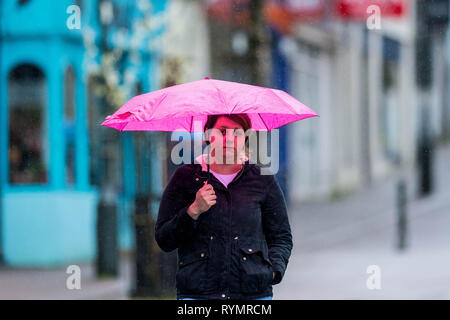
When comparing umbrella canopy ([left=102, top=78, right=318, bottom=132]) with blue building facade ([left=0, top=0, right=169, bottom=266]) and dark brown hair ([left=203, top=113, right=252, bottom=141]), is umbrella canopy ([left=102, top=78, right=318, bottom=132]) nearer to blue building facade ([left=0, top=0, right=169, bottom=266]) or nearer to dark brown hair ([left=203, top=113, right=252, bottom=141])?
dark brown hair ([left=203, top=113, right=252, bottom=141])

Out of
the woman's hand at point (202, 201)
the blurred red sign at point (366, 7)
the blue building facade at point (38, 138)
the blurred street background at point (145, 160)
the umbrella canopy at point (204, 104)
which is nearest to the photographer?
the woman's hand at point (202, 201)

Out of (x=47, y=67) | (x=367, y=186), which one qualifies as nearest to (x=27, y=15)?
(x=47, y=67)

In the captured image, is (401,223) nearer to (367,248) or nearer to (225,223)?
(367,248)

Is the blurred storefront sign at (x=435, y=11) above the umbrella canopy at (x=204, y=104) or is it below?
above

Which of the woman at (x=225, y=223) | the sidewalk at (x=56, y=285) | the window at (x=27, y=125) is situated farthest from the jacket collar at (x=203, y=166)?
the window at (x=27, y=125)

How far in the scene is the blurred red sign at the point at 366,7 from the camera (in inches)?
783

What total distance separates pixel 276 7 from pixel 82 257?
7921mm

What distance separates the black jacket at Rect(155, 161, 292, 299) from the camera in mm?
4426

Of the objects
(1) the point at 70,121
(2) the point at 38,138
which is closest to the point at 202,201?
(2) the point at 38,138

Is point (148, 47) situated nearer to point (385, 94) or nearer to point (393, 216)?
point (393, 216)

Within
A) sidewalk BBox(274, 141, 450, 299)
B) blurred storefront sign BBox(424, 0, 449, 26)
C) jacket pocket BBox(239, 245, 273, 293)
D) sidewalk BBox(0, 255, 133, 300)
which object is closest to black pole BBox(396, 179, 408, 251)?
sidewalk BBox(274, 141, 450, 299)

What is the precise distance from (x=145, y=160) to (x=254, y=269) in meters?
7.56

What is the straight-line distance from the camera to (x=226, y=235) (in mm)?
4445

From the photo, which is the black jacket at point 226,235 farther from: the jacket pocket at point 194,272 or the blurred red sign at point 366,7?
the blurred red sign at point 366,7
